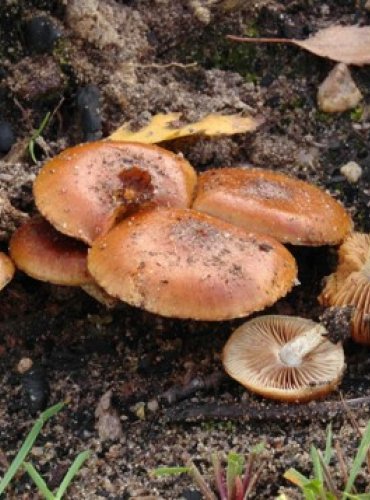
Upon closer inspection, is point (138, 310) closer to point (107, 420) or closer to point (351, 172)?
point (107, 420)

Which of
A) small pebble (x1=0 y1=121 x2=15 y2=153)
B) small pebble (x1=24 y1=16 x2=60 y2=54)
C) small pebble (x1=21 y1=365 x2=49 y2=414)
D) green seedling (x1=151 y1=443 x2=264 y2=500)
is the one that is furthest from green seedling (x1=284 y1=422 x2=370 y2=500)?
small pebble (x1=24 y1=16 x2=60 y2=54)

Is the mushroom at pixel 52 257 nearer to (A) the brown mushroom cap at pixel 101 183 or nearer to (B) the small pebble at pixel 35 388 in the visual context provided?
(A) the brown mushroom cap at pixel 101 183

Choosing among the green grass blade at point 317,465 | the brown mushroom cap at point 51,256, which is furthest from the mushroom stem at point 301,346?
the brown mushroom cap at point 51,256

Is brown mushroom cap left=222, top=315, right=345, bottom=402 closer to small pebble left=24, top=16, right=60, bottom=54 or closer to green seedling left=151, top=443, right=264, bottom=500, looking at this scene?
green seedling left=151, top=443, right=264, bottom=500

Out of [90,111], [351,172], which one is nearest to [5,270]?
[90,111]

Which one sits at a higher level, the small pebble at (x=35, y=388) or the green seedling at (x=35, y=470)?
the green seedling at (x=35, y=470)
